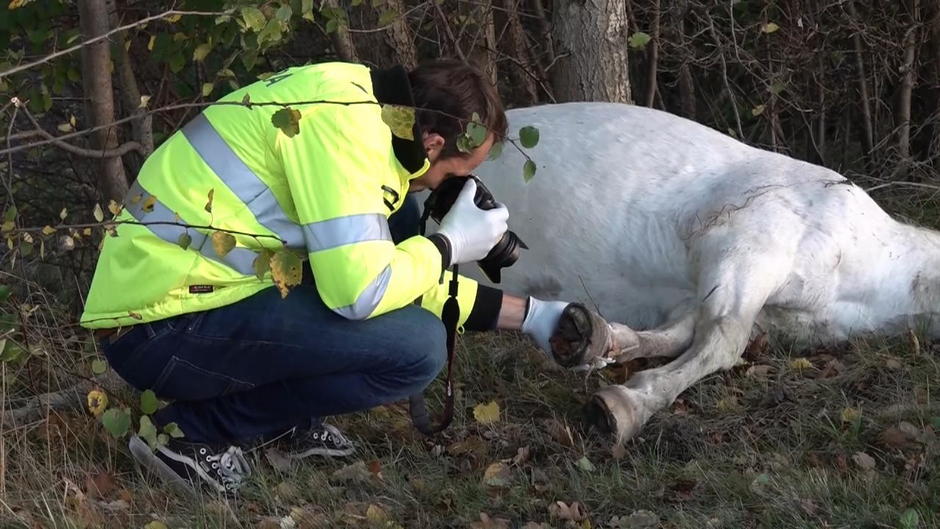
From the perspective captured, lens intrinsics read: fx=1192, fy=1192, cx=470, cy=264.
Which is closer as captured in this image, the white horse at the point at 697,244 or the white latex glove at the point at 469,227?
the white latex glove at the point at 469,227

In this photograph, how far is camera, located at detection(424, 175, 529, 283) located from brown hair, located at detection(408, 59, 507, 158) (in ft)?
1.09

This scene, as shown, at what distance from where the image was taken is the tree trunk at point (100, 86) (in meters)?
4.04

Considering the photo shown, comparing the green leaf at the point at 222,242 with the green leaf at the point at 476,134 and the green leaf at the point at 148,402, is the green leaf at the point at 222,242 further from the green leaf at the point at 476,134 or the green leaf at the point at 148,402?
the green leaf at the point at 476,134

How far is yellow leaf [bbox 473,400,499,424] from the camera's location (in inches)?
136

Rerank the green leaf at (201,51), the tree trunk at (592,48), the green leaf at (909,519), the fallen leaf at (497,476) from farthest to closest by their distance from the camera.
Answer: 1. the tree trunk at (592,48)
2. the green leaf at (201,51)
3. the fallen leaf at (497,476)
4. the green leaf at (909,519)

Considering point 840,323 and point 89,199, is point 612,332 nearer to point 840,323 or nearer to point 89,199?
point 840,323

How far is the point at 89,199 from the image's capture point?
210 inches

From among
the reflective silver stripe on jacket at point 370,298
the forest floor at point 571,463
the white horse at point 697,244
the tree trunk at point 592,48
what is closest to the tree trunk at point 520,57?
the tree trunk at point 592,48

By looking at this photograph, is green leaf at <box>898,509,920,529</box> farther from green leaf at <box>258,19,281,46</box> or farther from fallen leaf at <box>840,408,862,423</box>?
green leaf at <box>258,19,281,46</box>

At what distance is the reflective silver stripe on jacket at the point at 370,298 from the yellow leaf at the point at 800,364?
4.83 ft

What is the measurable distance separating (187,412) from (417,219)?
981mm

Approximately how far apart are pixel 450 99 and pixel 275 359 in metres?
0.78

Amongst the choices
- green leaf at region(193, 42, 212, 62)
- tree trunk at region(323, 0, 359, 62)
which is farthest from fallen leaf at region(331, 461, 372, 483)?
tree trunk at region(323, 0, 359, 62)

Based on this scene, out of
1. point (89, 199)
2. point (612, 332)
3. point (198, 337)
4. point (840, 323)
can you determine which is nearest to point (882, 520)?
point (612, 332)
